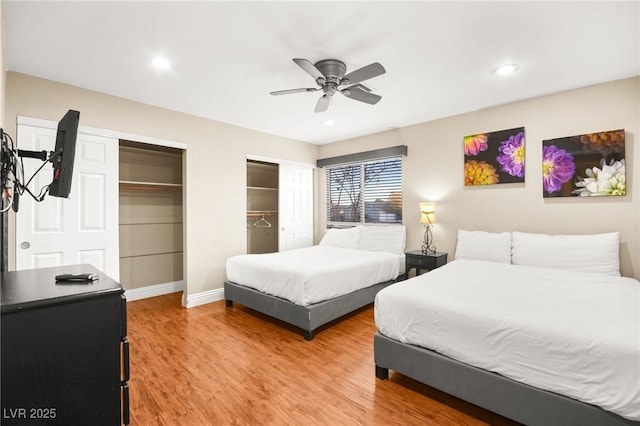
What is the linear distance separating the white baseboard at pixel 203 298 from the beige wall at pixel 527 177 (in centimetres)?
300

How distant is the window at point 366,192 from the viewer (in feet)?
16.4

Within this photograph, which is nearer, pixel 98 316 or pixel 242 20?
pixel 98 316

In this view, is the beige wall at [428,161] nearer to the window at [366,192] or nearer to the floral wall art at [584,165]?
the floral wall art at [584,165]

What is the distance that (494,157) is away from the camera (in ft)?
12.7

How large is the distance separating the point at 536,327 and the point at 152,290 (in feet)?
15.9

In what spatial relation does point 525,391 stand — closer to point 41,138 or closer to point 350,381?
point 350,381

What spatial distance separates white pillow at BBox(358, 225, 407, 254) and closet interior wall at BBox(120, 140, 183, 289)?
2981 millimetres

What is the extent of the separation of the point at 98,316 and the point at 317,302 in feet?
7.18

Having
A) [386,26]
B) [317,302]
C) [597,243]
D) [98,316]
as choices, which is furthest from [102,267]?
[597,243]

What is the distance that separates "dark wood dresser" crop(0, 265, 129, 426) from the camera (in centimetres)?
99

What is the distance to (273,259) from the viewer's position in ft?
12.3

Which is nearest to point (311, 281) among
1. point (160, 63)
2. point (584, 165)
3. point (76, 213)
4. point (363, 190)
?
point (160, 63)

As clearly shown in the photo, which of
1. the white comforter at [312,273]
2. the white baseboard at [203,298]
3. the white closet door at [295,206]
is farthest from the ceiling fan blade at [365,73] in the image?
the white baseboard at [203,298]

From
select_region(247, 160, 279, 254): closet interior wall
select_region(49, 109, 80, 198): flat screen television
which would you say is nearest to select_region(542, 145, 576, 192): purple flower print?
select_region(247, 160, 279, 254): closet interior wall
